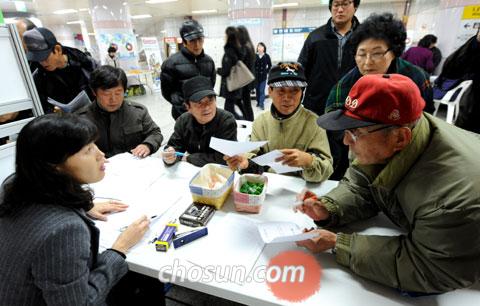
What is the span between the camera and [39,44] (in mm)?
2074

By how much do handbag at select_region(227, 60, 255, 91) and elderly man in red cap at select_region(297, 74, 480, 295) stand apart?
2.54 meters

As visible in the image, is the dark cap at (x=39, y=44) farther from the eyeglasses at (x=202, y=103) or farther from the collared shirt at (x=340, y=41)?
the collared shirt at (x=340, y=41)

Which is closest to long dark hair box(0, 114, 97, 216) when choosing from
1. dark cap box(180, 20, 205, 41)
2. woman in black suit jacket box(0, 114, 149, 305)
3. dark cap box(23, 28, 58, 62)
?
woman in black suit jacket box(0, 114, 149, 305)

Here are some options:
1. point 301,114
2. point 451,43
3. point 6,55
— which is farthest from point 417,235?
point 451,43

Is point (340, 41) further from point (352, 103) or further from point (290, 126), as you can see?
point (352, 103)

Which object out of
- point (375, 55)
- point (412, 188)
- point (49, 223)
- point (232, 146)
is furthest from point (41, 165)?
point (375, 55)

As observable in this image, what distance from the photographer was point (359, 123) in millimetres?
786

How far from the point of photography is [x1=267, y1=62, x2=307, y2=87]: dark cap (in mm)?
1462

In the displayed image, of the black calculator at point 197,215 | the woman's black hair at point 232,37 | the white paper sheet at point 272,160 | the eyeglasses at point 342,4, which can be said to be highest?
the eyeglasses at point 342,4

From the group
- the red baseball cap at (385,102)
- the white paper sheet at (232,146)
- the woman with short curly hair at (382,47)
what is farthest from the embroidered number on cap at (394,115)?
the woman with short curly hair at (382,47)

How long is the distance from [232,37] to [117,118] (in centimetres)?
192

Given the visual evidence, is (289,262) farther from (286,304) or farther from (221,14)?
(221,14)

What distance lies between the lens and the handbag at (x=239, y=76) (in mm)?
3326

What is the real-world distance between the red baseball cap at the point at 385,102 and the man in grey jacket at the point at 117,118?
4.71 feet
